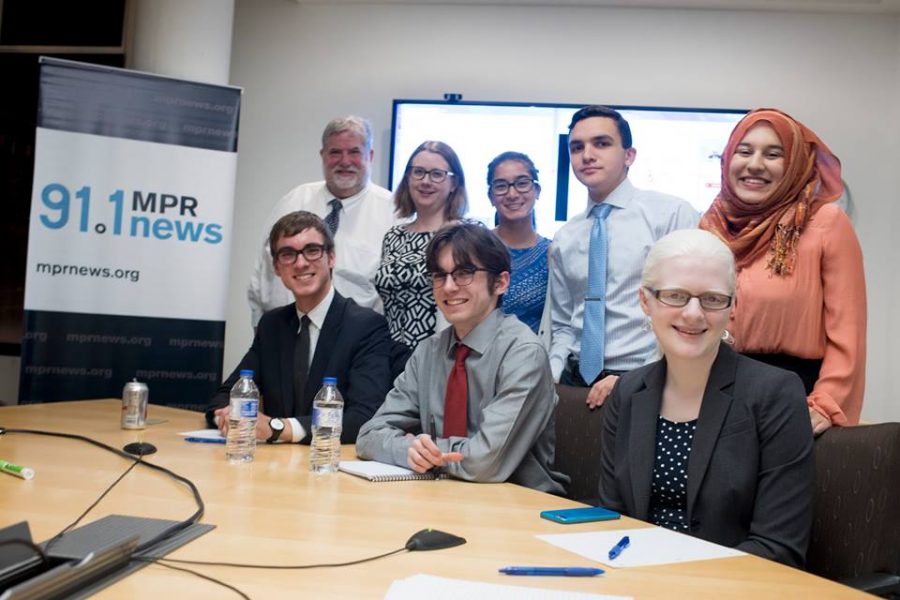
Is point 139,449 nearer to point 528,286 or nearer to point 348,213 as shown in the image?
point 528,286

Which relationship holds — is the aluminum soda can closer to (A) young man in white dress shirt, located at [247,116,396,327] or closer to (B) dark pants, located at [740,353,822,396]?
(A) young man in white dress shirt, located at [247,116,396,327]

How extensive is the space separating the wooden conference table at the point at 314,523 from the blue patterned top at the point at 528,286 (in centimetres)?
111

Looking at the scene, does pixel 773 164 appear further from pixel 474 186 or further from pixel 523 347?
pixel 474 186

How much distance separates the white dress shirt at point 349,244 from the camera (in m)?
3.65

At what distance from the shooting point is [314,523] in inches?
59.7

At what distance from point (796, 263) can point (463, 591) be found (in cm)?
148

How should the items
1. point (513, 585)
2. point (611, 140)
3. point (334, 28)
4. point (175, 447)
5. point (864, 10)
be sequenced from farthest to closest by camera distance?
point (334, 28), point (864, 10), point (611, 140), point (175, 447), point (513, 585)

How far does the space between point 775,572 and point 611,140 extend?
1.85m

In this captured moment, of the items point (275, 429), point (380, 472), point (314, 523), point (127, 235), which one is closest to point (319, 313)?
point (275, 429)

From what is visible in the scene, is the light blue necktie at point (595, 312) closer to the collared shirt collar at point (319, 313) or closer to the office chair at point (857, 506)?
the collared shirt collar at point (319, 313)

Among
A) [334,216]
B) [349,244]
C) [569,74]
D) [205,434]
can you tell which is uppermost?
[569,74]

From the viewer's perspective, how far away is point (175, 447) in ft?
7.52

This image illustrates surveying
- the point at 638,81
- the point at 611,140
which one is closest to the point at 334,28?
the point at 638,81

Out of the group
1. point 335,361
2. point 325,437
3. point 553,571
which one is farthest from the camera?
point 335,361
